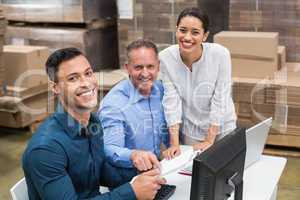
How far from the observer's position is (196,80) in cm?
279

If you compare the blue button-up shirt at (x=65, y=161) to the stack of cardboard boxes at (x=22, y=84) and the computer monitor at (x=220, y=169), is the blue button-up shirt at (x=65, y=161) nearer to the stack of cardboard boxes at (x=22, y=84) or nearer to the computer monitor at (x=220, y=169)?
the computer monitor at (x=220, y=169)

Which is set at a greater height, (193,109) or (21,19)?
(21,19)

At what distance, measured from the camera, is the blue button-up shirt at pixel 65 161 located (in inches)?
66.7

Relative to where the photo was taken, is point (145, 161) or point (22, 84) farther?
point (22, 84)

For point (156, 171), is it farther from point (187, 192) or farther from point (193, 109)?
point (193, 109)

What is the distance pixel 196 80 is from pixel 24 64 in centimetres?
229

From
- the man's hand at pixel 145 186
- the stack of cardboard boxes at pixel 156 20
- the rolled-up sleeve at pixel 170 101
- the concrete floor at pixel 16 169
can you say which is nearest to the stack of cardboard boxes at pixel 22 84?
the concrete floor at pixel 16 169

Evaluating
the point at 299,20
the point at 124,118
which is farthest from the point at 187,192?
the point at 299,20

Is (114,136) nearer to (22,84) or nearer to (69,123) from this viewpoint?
(69,123)

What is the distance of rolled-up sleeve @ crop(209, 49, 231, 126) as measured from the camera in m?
2.75

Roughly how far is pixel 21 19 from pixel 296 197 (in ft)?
10.6

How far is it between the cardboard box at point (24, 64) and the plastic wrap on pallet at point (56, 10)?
0.37 metres

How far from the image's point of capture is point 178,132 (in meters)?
2.81

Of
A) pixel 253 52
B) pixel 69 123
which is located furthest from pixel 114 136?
pixel 253 52
